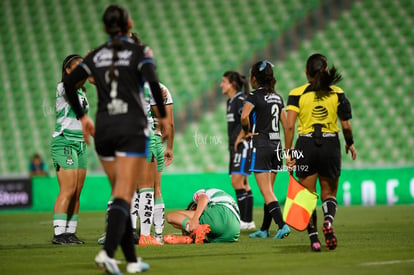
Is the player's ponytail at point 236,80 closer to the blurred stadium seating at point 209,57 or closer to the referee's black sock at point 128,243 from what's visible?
the referee's black sock at point 128,243

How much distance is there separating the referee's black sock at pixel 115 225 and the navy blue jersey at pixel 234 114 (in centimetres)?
643

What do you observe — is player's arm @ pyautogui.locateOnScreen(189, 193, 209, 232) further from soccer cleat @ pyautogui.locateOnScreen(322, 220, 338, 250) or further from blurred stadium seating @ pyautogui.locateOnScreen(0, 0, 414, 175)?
blurred stadium seating @ pyautogui.locateOnScreen(0, 0, 414, 175)

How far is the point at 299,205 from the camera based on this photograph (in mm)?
7875

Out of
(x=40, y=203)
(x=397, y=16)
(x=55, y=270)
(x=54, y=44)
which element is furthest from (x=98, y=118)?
(x=54, y=44)

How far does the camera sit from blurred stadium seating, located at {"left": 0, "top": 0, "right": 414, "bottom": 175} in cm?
2164

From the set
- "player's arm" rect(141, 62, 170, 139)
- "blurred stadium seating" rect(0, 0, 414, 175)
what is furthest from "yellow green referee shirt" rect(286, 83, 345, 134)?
"blurred stadium seating" rect(0, 0, 414, 175)

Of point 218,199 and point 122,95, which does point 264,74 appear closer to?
point 218,199

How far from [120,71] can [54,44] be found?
2096 centimetres

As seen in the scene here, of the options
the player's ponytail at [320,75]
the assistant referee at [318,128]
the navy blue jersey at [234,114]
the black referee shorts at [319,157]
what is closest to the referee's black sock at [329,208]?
the assistant referee at [318,128]

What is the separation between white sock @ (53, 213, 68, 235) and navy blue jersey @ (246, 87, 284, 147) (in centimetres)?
268

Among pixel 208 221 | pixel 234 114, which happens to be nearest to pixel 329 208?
pixel 208 221

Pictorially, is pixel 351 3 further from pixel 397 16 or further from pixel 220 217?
pixel 220 217

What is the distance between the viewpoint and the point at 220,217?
30.4 ft

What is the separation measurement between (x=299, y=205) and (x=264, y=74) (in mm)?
2550
